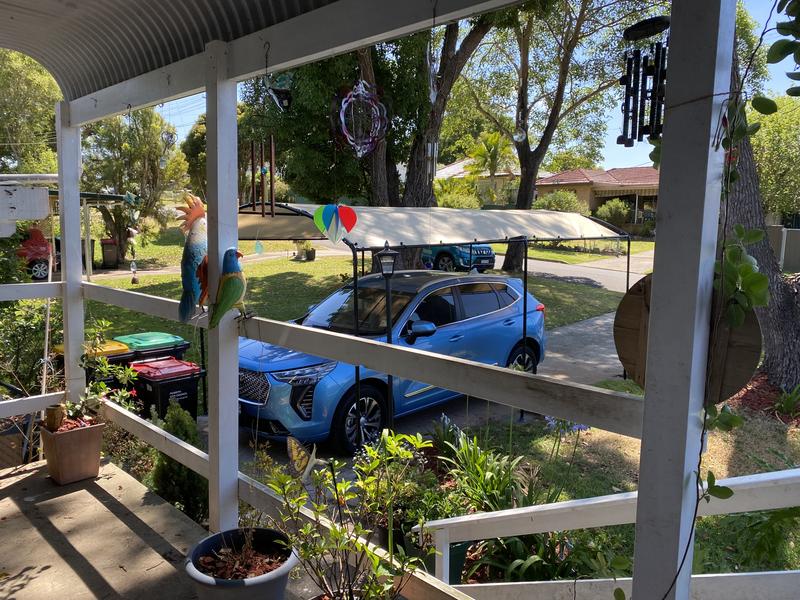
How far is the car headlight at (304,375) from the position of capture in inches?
190

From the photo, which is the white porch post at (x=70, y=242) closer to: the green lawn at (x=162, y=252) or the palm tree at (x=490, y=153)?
the green lawn at (x=162, y=252)

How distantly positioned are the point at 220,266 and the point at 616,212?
7.34m

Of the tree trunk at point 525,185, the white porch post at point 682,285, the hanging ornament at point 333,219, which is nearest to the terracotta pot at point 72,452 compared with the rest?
the hanging ornament at point 333,219

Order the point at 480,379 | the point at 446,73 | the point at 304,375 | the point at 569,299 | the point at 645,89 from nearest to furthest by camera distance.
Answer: the point at 645,89 → the point at 480,379 → the point at 304,375 → the point at 446,73 → the point at 569,299

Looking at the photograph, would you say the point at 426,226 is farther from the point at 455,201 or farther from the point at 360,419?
the point at 455,201

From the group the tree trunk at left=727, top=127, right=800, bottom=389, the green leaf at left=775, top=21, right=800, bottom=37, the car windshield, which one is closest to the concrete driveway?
the tree trunk at left=727, top=127, right=800, bottom=389

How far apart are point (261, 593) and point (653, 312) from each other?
1456 mm

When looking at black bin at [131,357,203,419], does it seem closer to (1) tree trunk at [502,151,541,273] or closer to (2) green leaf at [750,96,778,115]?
(2) green leaf at [750,96,778,115]

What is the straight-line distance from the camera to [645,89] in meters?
1.44

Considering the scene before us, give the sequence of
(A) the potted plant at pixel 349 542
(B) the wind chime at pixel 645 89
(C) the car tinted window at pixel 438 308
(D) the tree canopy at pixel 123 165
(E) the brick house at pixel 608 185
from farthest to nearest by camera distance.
Result: (D) the tree canopy at pixel 123 165, (E) the brick house at pixel 608 185, (C) the car tinted window at pixel 438 308, (A) the potted plant at pixel 349 542, (B) the wind chime at pixel 645 89

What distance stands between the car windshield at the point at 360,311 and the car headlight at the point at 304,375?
0.61 m

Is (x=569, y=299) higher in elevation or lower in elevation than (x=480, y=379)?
lower

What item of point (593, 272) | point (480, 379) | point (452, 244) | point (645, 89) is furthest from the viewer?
point (593, 272)

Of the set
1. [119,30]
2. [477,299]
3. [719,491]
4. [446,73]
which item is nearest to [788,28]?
[719,491]
